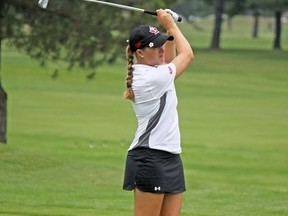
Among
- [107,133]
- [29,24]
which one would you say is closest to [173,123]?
[29,24]

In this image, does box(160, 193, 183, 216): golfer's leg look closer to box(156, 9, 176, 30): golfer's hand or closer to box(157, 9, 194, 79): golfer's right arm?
box(157, 9, 194, 79): golfer's right arm

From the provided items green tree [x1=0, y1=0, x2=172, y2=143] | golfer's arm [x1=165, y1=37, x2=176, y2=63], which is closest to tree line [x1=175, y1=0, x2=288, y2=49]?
green tree [x1=0, y1=0, x2=172, y2=143]

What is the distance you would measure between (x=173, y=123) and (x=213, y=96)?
3310 cm

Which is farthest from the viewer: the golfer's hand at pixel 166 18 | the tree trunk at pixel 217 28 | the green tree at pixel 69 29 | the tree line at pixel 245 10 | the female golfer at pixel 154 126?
the tree trunk at pixel 217 28

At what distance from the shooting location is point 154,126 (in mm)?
6816

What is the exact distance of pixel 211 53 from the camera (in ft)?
235

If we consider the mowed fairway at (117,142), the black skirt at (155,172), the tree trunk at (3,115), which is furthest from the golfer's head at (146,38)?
the tree trunk at (3,115)

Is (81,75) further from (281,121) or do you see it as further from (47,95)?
(281,121)

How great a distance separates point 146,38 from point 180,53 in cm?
27

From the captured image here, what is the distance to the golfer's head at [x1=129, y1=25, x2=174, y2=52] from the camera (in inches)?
268

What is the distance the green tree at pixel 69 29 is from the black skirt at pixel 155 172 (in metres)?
12.0

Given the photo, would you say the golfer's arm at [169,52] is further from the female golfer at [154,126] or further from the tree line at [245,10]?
the tree line at [245,10]

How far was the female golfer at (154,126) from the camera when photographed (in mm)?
6809

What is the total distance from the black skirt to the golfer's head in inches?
26.6
